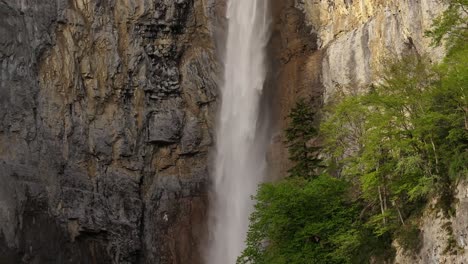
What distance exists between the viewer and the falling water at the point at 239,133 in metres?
39.7

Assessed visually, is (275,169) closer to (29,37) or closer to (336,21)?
(336,21)

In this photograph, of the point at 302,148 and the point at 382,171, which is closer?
the point at 382,171

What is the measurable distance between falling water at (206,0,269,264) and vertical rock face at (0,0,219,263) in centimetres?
122

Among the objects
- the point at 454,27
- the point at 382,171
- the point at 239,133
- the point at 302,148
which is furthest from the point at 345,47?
the point at 382,171

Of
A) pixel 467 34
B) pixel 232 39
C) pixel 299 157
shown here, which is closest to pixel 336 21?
pixel 232 39

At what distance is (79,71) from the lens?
136 ft

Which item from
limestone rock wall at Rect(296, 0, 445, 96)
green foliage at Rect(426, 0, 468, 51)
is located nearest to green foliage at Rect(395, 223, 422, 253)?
green foliage at Rect(426, 0, 468, 51)

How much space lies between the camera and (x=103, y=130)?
135ft

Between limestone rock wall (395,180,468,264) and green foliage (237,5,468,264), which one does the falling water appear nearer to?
green foliage (237,5,468,264)

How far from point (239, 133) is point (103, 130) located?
9628mm

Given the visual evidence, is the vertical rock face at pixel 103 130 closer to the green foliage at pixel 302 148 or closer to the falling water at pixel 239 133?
the falling water at pixel 239 133

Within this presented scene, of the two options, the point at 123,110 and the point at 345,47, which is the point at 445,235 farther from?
the point at 123,110

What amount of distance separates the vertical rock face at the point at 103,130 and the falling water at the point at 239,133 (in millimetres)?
1220

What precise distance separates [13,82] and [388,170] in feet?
89.1
